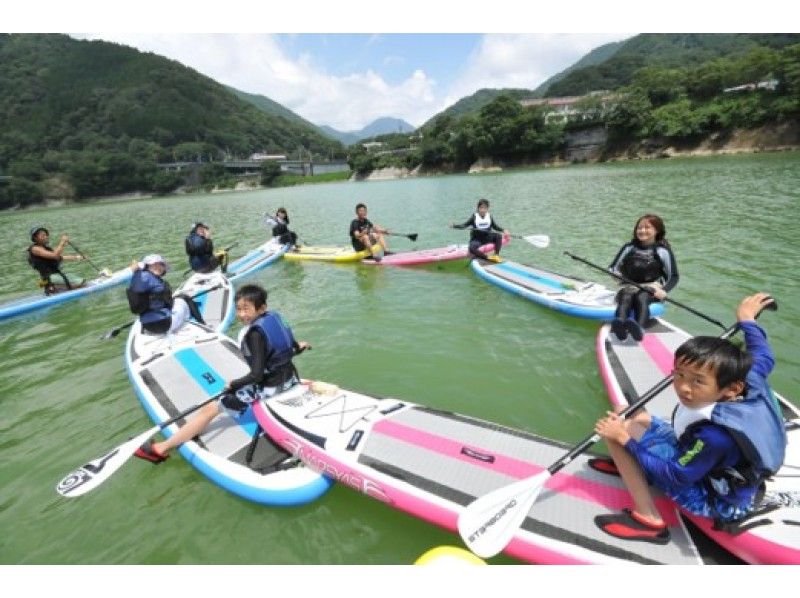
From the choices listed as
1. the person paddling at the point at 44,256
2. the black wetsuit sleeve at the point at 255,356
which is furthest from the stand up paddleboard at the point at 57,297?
the black wetsuit sleeve at the point at 255,356

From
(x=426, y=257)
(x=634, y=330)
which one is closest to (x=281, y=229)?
(x=426, y=257)

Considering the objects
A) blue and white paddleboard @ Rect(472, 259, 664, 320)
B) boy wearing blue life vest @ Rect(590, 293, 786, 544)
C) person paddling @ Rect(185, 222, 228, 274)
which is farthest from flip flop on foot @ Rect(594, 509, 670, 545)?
person paddling @ Rect(185, 222, 228, 274)

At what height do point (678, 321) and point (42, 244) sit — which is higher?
point (42, 244)

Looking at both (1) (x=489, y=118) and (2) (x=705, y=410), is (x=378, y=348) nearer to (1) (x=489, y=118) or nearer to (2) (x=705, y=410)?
(2) (x=705, y=410)

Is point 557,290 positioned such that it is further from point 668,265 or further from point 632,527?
point 632,527

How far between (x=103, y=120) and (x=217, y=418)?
158 meters

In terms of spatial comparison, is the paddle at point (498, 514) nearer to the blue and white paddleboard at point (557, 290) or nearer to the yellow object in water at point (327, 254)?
the blue and white paddleboard at point (557, 290)

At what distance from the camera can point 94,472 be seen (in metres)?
3.72

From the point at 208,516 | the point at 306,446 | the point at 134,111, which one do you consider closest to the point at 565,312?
the point at 306,446

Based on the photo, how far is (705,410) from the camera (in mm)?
A: 2352

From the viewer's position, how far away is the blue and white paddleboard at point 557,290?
668 cm

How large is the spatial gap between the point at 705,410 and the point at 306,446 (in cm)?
307

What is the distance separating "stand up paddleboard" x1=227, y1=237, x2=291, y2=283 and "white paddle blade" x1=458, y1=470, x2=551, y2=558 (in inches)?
402

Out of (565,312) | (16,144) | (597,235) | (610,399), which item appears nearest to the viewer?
(610,399)
